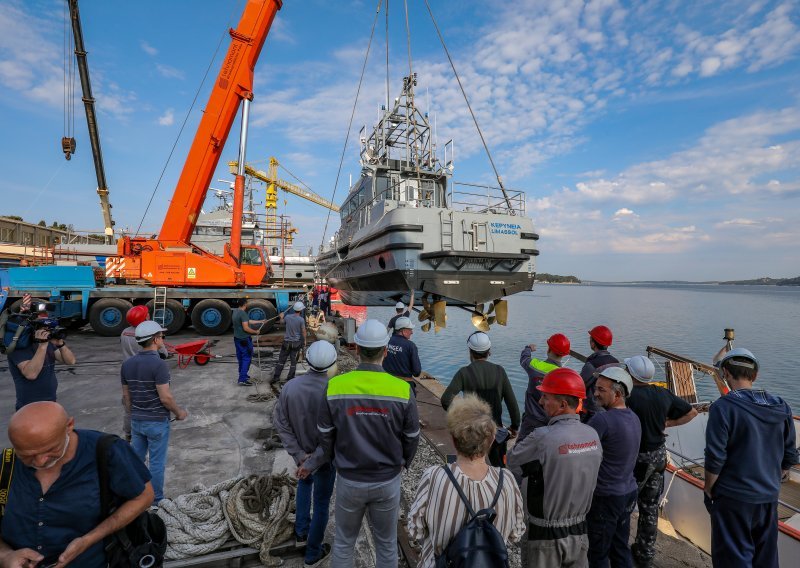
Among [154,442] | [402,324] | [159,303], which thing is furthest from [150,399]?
[159,303]

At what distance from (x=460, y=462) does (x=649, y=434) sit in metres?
1.83

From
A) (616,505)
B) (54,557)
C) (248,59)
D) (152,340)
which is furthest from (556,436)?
(248,59)

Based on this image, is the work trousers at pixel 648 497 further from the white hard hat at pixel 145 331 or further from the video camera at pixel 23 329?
the video camera at pixel 23 329

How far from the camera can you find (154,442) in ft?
10.9

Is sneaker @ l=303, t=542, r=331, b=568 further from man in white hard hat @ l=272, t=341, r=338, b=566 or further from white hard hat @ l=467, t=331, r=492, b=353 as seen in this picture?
white hard hat @ l=467, t=331, r=492, b=353

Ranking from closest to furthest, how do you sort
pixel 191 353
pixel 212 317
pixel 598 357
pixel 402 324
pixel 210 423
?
1. pixel 598 357
2. pixel 402 324
3. pixel 210 423
4. pixel 191 353
5. pixel 212 317

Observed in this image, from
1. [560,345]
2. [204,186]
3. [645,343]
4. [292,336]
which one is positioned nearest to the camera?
[560,345]

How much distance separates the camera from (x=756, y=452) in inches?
92.4

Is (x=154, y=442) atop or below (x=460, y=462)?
below

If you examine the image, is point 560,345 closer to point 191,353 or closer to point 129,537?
point 129,537

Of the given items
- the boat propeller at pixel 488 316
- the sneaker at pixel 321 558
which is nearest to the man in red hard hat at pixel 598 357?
the sneaker at pixel 321 558

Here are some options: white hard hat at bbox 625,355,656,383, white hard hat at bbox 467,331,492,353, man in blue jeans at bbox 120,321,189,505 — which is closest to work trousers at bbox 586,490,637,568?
white hard hat at bbox 625,355,656,383

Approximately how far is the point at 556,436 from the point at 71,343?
13182 mm

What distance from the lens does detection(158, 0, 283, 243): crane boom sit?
37.0ft
